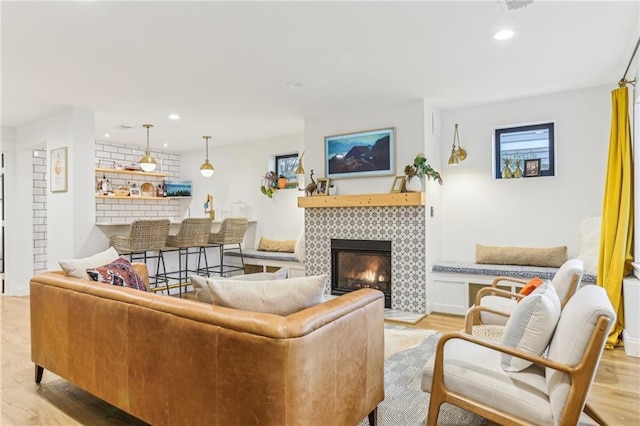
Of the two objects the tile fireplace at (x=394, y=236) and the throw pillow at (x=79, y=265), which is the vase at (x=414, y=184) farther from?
the throw pillow at (x=79, y=265)

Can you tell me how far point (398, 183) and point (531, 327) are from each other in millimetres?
2916

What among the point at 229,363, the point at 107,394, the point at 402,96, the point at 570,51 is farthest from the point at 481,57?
the point at 107,394

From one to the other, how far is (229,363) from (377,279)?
3496 millimetres

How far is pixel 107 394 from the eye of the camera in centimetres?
205

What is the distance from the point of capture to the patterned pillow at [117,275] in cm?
239

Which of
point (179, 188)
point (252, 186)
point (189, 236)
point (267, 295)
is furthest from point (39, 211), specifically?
point (267, 295)

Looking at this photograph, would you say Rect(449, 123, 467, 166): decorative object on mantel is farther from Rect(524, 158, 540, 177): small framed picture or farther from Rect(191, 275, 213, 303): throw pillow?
Rect(191, 275, 213, 303): throw pillow

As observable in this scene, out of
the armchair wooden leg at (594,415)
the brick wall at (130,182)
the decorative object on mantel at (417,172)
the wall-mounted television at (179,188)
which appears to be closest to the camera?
the armchair wooden leg at (594,415)

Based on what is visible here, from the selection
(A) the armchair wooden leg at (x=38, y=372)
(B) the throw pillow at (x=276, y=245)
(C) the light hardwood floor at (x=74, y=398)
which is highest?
(B) the throw pillow at (x=276, y=245)

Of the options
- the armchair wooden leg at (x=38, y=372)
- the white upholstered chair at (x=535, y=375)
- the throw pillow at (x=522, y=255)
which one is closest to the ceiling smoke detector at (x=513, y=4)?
the white upholstered chair at (x=535, y=375)

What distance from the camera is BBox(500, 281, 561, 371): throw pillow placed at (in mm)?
1739

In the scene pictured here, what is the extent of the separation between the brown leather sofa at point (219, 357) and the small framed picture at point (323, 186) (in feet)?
10.1

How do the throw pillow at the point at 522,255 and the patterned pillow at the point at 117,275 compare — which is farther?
the throw pillow at the point at 522,255

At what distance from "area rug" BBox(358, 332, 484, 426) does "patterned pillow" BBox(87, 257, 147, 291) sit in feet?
5.57
